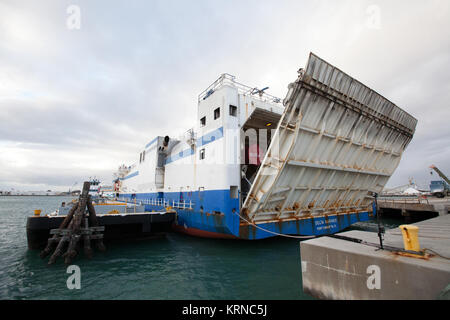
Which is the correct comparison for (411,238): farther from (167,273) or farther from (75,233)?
(75,233)

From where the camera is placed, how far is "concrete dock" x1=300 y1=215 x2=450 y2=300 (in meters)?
3.46

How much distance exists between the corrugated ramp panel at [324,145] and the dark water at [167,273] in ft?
8.03

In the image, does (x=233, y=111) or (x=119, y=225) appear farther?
(x=119, y=225)

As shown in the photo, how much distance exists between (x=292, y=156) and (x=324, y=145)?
221cm

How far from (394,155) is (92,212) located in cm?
1956

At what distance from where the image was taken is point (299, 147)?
998 centimetres

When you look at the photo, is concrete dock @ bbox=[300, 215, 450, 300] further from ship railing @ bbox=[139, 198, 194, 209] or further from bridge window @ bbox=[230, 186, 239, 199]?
ship railing @ bbox=[139, 198, 194, 209]

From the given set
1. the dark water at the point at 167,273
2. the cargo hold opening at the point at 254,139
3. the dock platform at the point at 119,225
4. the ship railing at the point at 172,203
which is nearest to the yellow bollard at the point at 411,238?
the dark water at the point at 167,273

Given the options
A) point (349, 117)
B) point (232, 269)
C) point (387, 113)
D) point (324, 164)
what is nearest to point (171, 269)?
point (232, 269)

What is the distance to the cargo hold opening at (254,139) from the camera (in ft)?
42.4

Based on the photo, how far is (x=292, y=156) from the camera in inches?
389

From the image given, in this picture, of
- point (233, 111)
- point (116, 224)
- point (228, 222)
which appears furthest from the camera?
point (116, 224)

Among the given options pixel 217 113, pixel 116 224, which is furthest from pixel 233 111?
pixel 116 224

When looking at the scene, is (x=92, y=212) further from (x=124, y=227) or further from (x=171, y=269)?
(x=171, y=269)
